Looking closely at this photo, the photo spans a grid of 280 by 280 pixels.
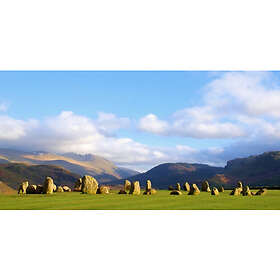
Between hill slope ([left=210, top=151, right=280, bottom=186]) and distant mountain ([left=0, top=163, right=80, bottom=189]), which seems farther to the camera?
hill slope ([left=210, top=151, right=280, bottom=186])

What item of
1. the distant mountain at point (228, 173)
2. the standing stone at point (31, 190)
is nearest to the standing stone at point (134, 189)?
the standing stone at point (31, 190)

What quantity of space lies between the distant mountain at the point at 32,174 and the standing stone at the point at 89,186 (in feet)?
164

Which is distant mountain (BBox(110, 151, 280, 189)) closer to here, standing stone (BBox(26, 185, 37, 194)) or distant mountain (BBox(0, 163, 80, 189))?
distant mountain (BBox(0, 163, 80, 189))

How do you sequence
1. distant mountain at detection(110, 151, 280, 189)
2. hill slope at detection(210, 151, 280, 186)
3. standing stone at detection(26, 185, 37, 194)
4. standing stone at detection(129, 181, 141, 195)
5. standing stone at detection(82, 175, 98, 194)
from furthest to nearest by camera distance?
1. distant mountain at detection(110, 151, 280, 189)
2. hill slope at detection(210, 151, 280, 186)
3. standing stone at detection(82, 175, 98, 194)
4. standing stone at detection(129, 181, 141, 195)
5. standing stone at detection(26, 185, 37, 194)

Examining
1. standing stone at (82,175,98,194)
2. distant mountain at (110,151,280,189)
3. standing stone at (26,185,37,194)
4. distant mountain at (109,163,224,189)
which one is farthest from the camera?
distant mountain at (109,163,224,189)

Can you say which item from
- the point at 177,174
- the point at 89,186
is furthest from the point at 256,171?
the point at 89,186

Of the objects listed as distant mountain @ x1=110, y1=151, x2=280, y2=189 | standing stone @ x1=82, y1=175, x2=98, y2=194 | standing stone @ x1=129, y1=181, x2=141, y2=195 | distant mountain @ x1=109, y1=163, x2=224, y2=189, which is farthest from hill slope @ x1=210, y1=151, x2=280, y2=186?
standing stone @ x1=82, y1=175, x2=98, y2=194

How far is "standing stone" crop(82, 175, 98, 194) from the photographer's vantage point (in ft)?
76.2

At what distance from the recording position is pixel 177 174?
140 m

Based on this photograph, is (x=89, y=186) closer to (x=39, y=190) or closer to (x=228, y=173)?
(x=39, y=190)

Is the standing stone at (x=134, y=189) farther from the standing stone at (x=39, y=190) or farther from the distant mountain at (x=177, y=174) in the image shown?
the distant mountain at (x=177, y=174)

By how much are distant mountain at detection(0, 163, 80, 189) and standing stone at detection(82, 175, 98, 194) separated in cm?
5010
